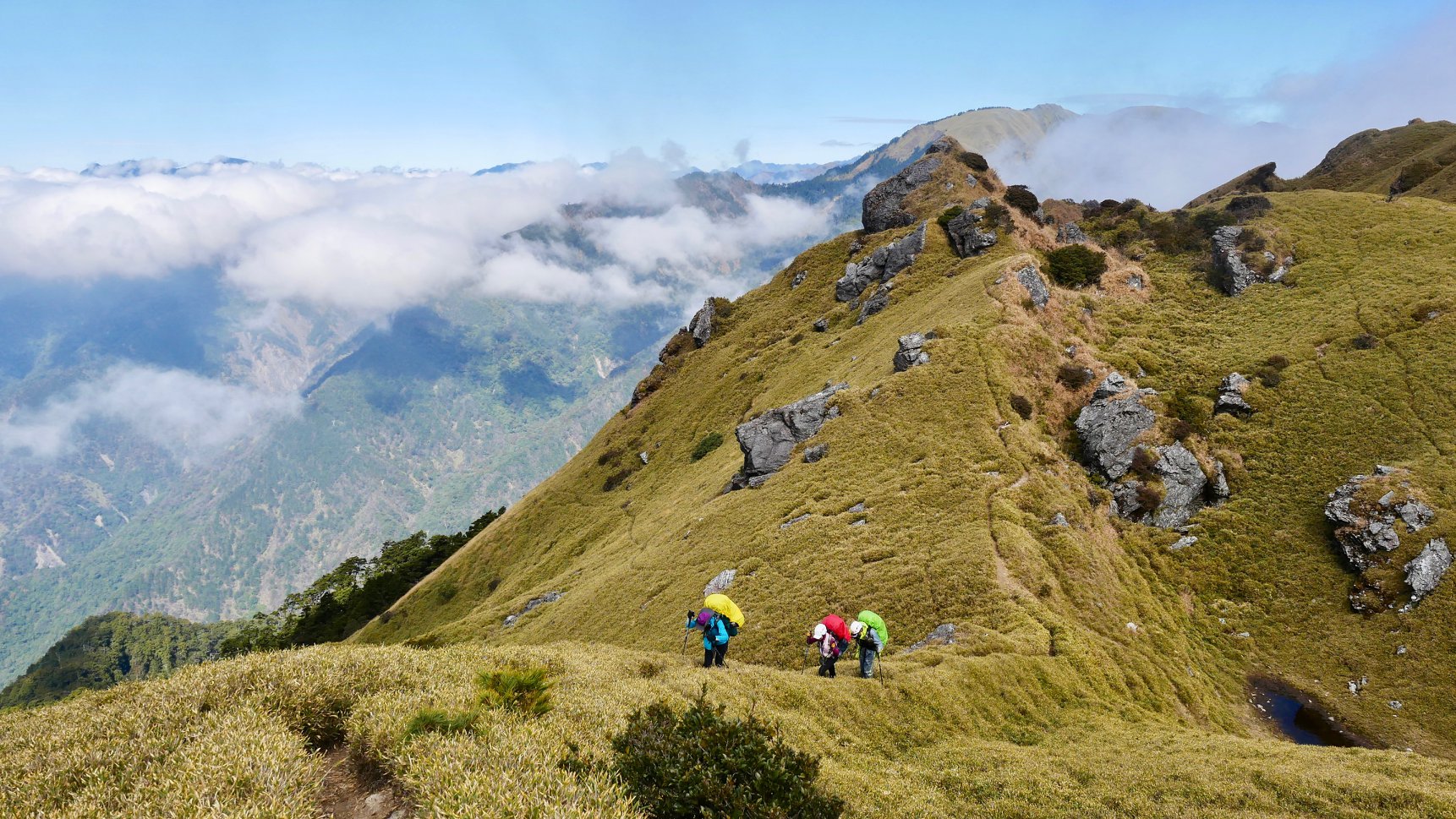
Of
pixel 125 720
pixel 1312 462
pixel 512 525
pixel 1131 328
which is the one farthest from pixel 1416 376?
pixel 512 525

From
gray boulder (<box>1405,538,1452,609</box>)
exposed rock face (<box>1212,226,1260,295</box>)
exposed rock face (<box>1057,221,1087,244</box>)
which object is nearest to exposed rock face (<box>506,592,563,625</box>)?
gray boulder (<box>1405,538,1452,609</box>)

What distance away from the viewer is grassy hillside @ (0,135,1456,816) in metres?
10.2

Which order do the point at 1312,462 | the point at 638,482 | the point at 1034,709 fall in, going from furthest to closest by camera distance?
the point at 638,482
the point at 1312,462
the point at 1034,709

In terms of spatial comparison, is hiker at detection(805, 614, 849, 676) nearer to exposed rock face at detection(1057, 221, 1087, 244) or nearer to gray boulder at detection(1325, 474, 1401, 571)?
gray boulder at detection(1325, 474, 1401, 571)

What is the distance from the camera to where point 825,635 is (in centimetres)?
2041

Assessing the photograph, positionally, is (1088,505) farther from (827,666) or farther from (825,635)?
(827,666)

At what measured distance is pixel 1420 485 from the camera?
34219 mm

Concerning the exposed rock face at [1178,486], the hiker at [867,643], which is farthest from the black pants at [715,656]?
the exposed rock face at [1178,486]

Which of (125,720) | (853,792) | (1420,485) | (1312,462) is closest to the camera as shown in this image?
(125,720)

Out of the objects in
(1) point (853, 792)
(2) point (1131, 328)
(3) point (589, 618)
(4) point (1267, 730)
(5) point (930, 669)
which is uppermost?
(2) point (1131, 328)

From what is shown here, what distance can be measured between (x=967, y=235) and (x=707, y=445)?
1689 inches

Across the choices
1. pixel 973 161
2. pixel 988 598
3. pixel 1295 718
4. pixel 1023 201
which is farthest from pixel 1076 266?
pixel 988 598

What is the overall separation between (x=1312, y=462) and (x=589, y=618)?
50482mm

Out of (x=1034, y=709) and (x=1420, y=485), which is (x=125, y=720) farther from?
(x=1420, y=485)
